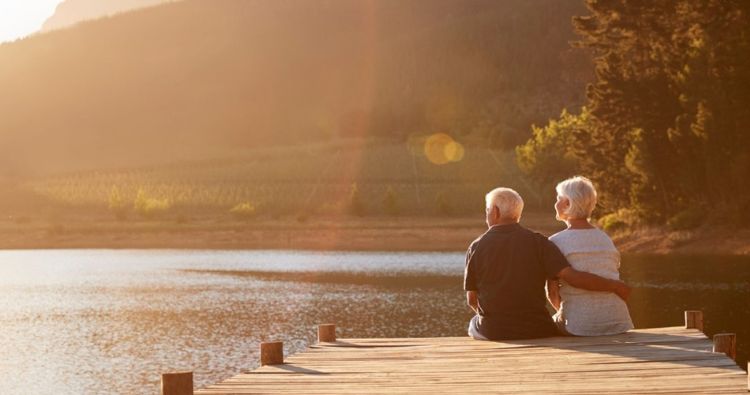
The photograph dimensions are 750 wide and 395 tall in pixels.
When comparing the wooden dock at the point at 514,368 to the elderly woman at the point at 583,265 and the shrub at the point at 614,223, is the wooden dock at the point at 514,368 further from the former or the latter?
the shrub at the point at 614,223

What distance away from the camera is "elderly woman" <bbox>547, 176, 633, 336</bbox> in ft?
33.7

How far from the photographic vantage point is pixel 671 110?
60062 mm

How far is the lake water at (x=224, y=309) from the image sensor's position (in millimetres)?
24969

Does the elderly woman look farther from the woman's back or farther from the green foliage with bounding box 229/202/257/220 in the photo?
the green foliage with bounding box 229/202/257/220

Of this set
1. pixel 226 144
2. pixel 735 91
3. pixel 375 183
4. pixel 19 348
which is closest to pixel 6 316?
pixel 19 348

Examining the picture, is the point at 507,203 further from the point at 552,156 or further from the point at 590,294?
the point at 552,156

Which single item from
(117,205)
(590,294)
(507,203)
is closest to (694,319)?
(590,294)

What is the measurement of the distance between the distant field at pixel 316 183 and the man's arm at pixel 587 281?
9047cm

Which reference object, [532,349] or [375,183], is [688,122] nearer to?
[532,349]

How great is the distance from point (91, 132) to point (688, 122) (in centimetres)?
13878

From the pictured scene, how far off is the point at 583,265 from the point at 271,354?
2.72 m

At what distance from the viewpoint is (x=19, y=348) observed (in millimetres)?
28812

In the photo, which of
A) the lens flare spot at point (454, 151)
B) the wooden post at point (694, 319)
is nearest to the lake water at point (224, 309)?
the wooden post at point (694, 319)

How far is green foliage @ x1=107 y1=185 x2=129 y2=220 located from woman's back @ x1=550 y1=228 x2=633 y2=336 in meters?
100
